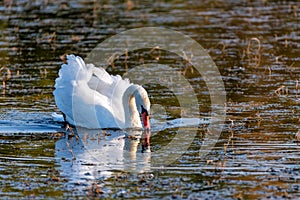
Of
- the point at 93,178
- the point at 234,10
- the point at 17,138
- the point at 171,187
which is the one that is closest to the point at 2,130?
the point at 17,138

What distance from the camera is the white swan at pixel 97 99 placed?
1210 centimetres

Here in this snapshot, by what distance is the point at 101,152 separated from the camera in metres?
10.5

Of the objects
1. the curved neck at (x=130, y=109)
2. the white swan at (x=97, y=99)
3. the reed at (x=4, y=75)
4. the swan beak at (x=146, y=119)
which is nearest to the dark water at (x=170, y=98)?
the reed at (x=4, y=75)

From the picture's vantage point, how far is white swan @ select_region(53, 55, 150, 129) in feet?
39.7

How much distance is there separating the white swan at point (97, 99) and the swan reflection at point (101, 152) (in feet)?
0.59

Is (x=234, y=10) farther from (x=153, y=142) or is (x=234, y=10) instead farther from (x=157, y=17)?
(x=153, y=142)

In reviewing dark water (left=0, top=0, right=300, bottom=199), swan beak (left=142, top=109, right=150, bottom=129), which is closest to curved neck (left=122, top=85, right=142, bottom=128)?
swan beak (left=142, top=109, right=150, bottom=129)

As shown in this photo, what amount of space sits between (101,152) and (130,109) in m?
1.85

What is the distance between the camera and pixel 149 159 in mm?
10156

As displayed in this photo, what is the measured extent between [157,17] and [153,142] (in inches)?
429

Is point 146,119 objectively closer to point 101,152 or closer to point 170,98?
point 101,152

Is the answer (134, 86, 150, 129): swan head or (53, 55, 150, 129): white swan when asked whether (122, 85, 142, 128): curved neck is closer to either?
(53, 55, 150, 129): white swan

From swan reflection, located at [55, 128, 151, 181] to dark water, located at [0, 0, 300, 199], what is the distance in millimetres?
52

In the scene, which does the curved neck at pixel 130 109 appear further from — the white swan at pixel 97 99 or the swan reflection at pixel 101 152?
the swan reflection at pixel 101 152
